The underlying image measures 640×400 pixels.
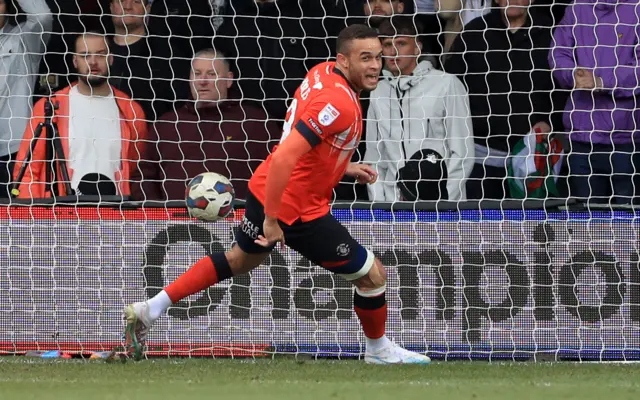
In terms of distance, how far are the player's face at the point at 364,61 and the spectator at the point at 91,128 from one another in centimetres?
267

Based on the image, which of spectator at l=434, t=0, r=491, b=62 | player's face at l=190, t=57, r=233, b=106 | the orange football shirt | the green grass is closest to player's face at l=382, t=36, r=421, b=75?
spectator at l=434, t=0, r=491, b=62

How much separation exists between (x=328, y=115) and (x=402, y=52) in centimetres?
247

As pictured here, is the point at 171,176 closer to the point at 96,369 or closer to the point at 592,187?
the point at 96,369

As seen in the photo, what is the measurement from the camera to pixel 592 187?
8.80 metres

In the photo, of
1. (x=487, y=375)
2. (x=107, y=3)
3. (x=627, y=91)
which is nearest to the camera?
(x=487, y=375)

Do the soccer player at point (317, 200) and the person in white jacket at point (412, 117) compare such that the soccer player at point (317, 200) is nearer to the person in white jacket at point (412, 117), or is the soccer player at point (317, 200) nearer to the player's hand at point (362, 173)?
the player's hand at point (362, 173)

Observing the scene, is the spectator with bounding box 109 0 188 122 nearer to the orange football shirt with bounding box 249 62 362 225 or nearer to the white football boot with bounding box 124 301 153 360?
the white football boot with bounding box 124 301 153 360

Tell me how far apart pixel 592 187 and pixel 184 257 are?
2.99 m

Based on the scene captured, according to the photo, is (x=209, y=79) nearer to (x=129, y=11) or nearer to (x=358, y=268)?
(x=129, y=11)

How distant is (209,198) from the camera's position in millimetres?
7223

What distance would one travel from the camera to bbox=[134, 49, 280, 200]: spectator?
29.2 ft

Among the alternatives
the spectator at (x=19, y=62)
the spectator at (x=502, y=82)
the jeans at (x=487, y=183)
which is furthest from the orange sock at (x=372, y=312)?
the spectator at (x=19, y=62)

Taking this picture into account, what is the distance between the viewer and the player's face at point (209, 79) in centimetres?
902

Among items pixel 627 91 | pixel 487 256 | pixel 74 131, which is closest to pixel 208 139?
pixel 74 131
